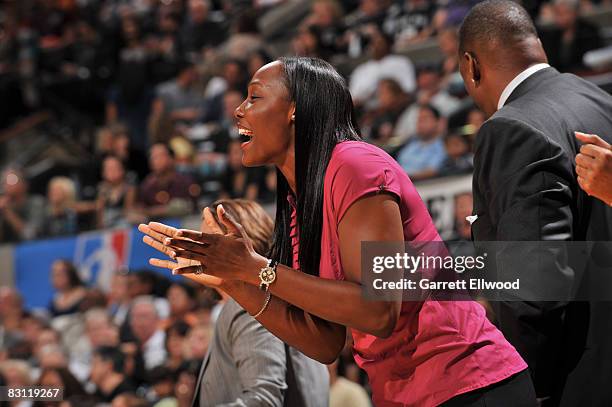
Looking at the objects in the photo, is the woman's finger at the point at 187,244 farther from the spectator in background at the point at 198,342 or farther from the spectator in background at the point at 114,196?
the spectator in background at the point at 114,196

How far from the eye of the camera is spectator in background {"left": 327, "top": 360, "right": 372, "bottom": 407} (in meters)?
4.64

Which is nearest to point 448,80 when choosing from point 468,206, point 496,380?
point 468,206

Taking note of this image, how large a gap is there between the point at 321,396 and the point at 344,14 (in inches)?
304

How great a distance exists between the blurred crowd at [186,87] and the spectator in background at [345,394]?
1.90 m

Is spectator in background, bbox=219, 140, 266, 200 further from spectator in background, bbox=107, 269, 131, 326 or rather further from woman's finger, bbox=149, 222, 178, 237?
woman's finger, bbox=149, 222, 178, 237

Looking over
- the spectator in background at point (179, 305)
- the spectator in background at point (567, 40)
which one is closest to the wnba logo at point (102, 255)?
the spectator in background at point (179, 305)

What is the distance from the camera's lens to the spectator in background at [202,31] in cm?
1121

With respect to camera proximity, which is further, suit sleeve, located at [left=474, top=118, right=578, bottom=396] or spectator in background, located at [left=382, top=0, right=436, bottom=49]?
spectator in background, located at [left=382, top=0, right=436, bottom=49]

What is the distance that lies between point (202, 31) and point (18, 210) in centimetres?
340

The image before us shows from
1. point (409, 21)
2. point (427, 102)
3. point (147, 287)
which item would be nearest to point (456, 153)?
point (427, 102)

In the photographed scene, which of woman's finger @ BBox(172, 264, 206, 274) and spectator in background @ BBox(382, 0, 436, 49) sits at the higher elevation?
woman's finger @ BBox(172, 264, 206, 274)

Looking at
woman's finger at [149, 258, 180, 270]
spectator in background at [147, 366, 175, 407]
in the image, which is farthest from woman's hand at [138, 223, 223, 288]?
spectator in background at [147, 366, 175, 407]

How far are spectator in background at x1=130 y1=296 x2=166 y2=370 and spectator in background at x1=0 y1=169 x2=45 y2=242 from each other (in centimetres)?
224

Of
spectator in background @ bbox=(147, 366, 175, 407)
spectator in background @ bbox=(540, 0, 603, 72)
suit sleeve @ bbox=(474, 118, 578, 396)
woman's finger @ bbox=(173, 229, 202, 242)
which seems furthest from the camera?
spectator in background @ bbox=(540, 0, 603, 72)
